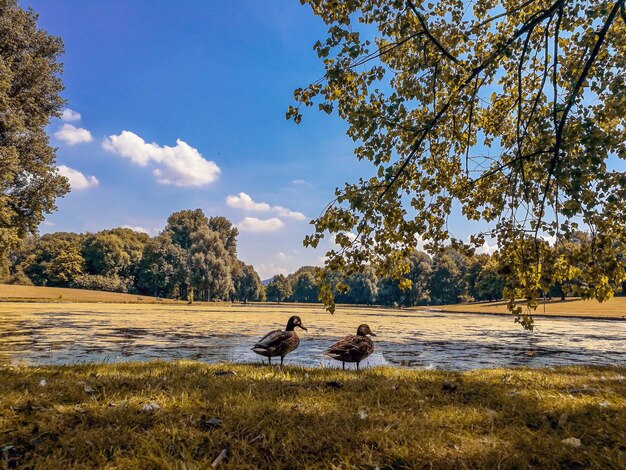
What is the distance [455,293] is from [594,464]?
4617 inches

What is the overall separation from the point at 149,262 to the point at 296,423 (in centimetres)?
10316

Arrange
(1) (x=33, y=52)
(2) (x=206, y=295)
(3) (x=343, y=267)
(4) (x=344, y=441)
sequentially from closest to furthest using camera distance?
(4) (x=344, y=441)
(3) (x=343, y=267)
(1) (x=33, y=52)
(2) (x=206, y=295)

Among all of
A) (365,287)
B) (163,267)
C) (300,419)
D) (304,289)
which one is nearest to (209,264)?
(163,267)

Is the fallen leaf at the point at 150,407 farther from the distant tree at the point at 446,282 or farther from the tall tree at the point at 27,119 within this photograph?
the distant tree at the point at 446,282

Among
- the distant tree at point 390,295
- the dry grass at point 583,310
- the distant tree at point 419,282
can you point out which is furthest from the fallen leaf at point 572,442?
the distant tree at point 419,282

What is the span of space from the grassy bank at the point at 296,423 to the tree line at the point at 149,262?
77722mm

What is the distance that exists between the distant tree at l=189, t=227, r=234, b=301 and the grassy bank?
76.5 meters

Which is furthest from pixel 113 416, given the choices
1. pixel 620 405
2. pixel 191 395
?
pixel 620 405

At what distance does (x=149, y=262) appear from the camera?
97.2 metres

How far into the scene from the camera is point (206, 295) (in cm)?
9406

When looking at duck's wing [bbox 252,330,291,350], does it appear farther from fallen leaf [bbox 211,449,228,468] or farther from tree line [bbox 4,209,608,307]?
tree line [bbox 4,209,608,307]

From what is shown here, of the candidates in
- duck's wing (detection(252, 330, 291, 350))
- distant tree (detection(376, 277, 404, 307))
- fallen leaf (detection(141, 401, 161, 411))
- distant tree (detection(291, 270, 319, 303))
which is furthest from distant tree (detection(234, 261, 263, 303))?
fallen leaf (detection(141, 401, 161, 411))

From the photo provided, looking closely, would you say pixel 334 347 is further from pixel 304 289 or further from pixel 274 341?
pixel 304 289

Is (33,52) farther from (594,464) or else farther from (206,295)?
(206,295)
